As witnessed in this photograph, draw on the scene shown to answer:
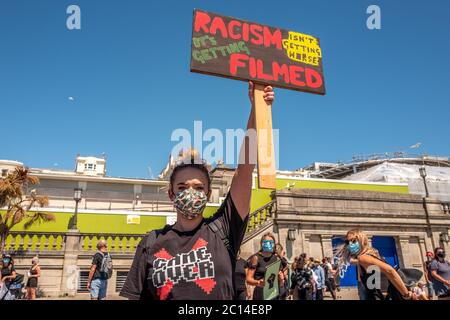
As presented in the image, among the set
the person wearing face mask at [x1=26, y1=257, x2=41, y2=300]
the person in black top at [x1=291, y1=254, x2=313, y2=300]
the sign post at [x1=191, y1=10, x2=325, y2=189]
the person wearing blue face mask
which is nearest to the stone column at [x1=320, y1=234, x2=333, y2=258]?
the person in black top at [x1=291, y1=254, x2=313, y2=300]

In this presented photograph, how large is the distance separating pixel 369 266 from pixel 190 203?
3.05 m

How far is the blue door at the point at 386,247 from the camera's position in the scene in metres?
16.9

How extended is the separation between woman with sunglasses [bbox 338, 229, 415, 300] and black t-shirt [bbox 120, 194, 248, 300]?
8.70 ft

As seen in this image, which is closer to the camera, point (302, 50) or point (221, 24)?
point (221, 24)

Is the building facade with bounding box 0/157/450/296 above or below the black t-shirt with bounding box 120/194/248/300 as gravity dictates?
above

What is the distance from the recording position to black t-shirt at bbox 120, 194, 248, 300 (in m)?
2.05

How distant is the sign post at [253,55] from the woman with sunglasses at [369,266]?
87.6 inches

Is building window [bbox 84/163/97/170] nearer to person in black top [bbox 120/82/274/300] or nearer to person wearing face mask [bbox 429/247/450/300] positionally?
person wearing face mask [bbox 429/247/450/300]
